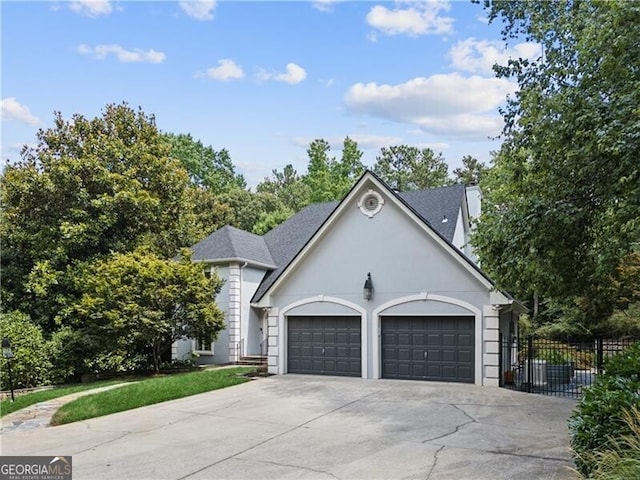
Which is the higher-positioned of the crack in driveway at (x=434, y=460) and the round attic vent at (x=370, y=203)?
the round attic vent at (x=370, y=203)

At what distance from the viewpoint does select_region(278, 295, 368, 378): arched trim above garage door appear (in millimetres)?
15547

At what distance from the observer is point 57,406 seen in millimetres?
11461

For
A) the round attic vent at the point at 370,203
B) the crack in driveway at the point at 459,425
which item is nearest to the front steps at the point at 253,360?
the round attic vent at the point at 370,203

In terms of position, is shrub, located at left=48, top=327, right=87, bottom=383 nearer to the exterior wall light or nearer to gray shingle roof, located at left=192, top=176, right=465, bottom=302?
gray shingle roof, located at left=192, top=176, right=465, bottom=302

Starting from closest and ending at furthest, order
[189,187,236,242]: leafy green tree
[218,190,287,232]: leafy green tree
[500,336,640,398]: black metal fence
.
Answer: [500,336,640,398]: black metal fence < [189,187,236,242]: leafy green tree < [218,190,287,232]: leafy green tree

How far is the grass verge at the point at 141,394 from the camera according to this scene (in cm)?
1049

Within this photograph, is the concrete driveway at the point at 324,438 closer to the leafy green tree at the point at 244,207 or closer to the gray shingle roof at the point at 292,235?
the gray shingle roof at the point at 292,235

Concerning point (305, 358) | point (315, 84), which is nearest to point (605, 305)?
point (305, 358)

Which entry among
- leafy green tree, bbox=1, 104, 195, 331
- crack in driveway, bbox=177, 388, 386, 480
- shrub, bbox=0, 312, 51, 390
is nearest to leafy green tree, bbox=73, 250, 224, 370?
shrub, bbox=0, 312, 51, 390

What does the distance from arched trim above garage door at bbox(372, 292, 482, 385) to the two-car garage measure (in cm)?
16

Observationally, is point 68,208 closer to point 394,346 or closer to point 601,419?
point 394,346

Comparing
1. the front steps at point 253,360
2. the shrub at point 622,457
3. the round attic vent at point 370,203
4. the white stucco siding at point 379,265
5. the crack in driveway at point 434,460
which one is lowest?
the front steps at point 253,360

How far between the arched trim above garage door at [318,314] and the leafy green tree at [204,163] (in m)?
28.6

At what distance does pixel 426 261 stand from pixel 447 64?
18.1ft
